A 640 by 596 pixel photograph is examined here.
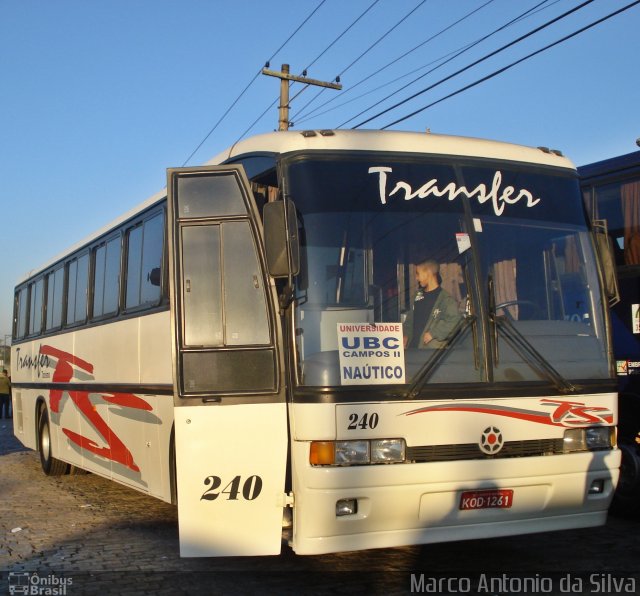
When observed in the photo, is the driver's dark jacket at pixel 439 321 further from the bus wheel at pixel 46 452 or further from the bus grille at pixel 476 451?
the bus wheel at pixel 46 452

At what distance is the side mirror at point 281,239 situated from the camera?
570 cm

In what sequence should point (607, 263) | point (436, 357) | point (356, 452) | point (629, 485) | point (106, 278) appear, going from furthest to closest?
point (106, 278), point (629, 485), point (607, 263), point (436, 357), point (356, 452)

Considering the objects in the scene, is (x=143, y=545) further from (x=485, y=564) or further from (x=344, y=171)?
(x=344, y=171)

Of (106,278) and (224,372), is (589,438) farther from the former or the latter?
(106,278)

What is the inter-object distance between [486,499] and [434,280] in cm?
Answer: 159

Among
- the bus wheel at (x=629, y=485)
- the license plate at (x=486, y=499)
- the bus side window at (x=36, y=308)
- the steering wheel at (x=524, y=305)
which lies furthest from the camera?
the bus side window at (x=36, y=308)

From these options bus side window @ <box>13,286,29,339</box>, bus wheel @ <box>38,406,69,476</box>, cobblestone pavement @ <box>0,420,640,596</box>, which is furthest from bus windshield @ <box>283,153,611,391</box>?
bus side window @ <box>13,286,29,339</box>

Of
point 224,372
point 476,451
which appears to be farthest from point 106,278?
point 476,451

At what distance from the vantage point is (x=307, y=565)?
6941mm

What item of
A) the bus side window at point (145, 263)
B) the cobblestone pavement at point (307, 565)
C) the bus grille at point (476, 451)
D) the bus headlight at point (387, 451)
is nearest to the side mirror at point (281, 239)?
the bus headlight at point (387, 451)

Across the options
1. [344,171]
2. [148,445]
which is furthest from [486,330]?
[148,445]

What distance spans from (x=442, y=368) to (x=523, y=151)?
2091 millimetres

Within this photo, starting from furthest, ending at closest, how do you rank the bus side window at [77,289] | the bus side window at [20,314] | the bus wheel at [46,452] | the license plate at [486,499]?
the bus side window at [20,314]
the bus wheel at [46,452]
the bus side window at [77,289]
the license plate at [486,499]

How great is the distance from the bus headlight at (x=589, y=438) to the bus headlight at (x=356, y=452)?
137 cm
